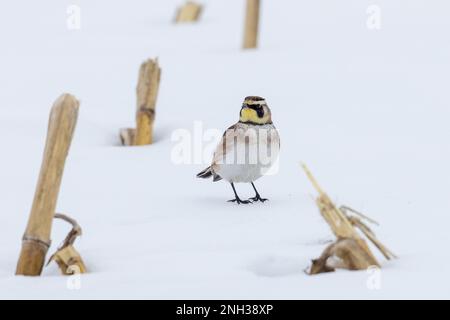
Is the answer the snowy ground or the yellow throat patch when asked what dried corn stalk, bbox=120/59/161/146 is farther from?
the yellow throat patch

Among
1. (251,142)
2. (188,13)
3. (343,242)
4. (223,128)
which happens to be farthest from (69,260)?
(188,13)

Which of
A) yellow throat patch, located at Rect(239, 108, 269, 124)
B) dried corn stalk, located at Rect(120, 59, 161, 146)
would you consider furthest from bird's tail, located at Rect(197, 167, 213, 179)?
A: dried corn stalk, located at Rect(120, 59, 161, 146)

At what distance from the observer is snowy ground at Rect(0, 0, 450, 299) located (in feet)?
15.8

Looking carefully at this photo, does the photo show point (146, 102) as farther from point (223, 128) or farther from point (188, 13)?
point (188, 13)

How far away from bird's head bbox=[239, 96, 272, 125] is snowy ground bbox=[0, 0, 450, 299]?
0.53 metres

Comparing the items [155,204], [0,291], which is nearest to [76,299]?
[0,291]

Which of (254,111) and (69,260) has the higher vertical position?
(254,111)

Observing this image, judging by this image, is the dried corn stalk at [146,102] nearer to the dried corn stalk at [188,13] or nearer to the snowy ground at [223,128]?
the snowy ground at [223,128]

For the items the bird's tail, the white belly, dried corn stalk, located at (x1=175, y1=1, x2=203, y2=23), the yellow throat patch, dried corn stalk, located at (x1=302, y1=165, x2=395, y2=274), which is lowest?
dried corn stalk, located at (x1=302, y1=165, x2=395, y2=274)

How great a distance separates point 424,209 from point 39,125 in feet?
11.8

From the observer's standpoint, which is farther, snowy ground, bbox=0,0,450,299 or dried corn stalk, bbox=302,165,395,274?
snowy ground, bbox=0,0,450,299

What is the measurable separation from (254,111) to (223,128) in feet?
7.37

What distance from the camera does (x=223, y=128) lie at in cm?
842

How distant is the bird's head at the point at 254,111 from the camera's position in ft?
20.3
